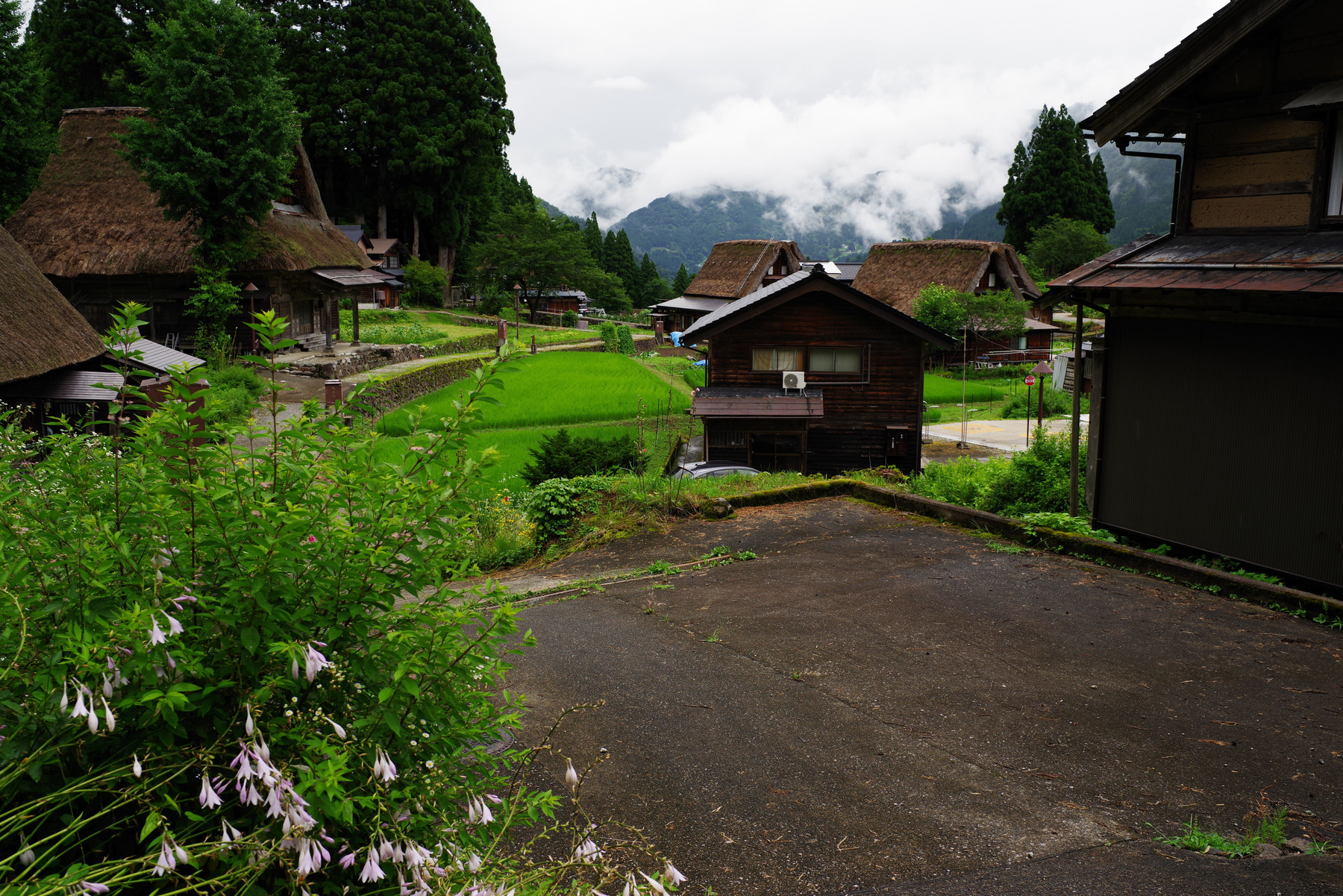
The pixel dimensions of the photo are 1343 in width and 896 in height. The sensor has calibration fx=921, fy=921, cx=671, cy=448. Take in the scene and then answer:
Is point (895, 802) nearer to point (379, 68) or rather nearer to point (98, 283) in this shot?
point (98, 283)

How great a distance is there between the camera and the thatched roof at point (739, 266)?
55.4m

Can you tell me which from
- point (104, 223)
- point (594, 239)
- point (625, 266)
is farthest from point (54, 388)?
point (625, 266)

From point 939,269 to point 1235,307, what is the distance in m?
40.5

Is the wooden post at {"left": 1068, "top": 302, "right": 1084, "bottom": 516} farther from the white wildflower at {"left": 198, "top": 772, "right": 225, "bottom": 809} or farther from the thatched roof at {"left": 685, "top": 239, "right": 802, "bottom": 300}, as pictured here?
the thatched roof at {"left": 685, "top": 239, "right": 802, "bottom": 300}

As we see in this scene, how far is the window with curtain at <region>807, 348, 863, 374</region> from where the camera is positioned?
22328 mm

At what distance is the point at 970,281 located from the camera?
4522 centimetres

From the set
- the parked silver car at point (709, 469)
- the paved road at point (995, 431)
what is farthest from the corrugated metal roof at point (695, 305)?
the parked silver car at point (709, 469)

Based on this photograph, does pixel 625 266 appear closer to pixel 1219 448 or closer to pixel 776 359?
pixel 776 359

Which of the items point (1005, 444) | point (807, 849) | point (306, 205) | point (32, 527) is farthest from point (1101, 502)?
point (306, 205)

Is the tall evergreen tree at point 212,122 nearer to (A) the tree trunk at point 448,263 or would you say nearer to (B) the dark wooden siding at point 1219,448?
(B) the dark wooden siding at point 1219,448

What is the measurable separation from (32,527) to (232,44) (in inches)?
1112

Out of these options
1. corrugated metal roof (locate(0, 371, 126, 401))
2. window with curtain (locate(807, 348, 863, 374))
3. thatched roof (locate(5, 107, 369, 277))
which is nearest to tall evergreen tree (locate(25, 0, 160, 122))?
thatched roof (locate(5, 107, 369, 277))

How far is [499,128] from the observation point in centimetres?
5294

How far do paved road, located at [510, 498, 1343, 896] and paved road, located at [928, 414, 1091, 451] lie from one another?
1996 centimetres
